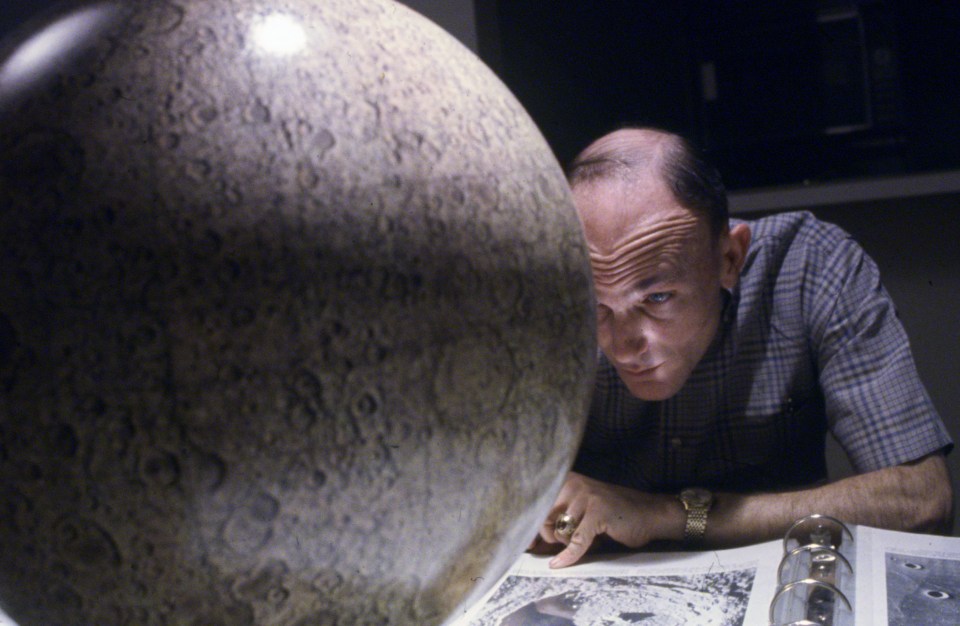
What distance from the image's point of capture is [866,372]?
1.77 metres

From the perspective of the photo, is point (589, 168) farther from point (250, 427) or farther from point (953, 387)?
point (953, 387)

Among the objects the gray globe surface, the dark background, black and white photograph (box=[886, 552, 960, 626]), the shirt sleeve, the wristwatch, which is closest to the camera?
the gray globe surface

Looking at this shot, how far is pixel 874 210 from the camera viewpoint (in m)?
2.71

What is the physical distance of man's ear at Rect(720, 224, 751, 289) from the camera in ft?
5.95

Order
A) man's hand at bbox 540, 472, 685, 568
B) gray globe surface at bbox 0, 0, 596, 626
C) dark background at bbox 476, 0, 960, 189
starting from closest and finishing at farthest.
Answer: gray globe surface at bbox 0, 0, 596, 626, man's hand at bbox 540, 472, 685, 568, dark background at bbox 476, 0, 960, 189

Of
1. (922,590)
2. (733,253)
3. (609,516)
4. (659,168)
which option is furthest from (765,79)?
(922,590)

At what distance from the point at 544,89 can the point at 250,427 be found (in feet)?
6.87

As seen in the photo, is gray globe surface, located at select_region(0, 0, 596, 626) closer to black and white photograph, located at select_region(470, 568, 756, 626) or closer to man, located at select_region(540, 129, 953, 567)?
black and white photograph, located at select_region(470, 568, 756, 626)

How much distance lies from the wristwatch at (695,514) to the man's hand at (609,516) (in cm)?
1

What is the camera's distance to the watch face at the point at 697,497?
1603mm

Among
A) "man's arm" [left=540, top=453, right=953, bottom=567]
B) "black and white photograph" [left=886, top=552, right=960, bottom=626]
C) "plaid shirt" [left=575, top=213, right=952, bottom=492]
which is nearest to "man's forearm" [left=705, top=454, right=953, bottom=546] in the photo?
"man's arm" [left=540, top=453, right=953, bottom=567]

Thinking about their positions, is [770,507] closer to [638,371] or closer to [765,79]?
[638,371]

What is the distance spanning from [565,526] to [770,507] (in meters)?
0.38

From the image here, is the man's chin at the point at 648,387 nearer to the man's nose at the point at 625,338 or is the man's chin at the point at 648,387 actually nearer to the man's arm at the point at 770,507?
the man's nose at the point at 625,338
